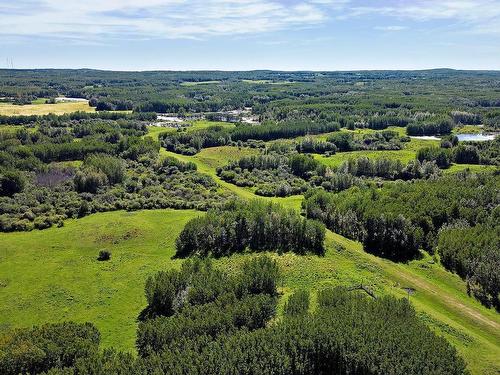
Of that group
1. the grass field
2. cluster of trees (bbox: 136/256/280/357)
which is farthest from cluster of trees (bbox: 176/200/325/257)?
cluster of trees (bbox: 136/256/280/357)

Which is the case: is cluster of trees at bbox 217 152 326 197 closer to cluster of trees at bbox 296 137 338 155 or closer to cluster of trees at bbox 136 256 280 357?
cluster of trees at bbox 296 137 338 155

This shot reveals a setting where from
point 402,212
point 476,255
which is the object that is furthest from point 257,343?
point 402,212

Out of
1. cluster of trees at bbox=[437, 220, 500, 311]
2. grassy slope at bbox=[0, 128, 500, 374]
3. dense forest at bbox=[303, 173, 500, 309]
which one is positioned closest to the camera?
A: grassy slope at bbox=[0, 128, 500, 374]

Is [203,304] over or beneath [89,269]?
over

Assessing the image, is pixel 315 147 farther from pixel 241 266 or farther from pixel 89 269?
pixel 89 269

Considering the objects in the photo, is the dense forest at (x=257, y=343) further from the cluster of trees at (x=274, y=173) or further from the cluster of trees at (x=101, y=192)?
the cluster of trees at (x=274, y=173)
